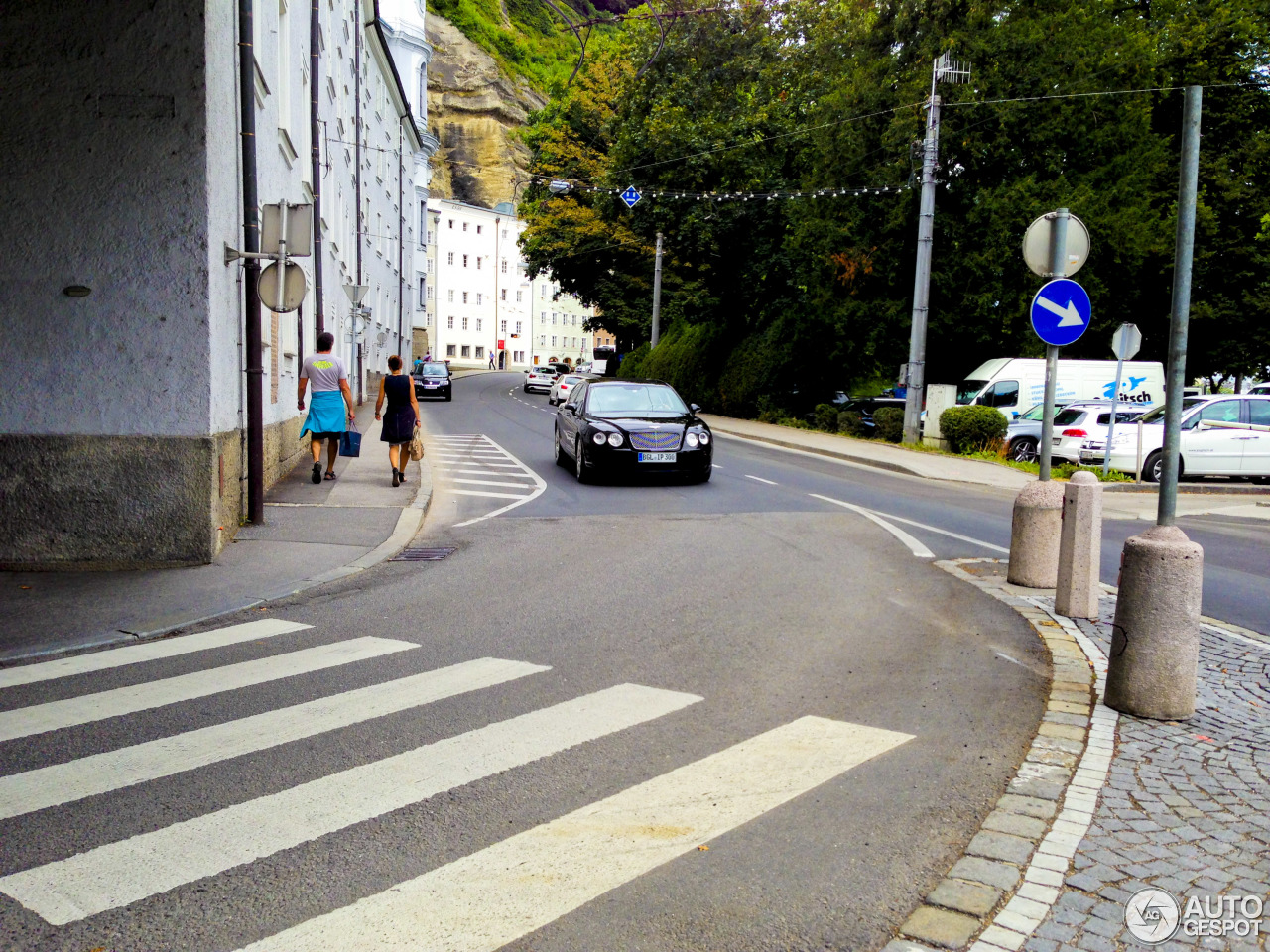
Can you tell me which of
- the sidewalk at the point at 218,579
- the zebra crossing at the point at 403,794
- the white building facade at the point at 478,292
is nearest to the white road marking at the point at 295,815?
the zebra crossing at the point at 403,794

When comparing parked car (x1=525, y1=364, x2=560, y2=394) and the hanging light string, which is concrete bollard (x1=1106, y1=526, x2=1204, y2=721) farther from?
parked car (x1=525, y1=364, x2=560, y2=394)

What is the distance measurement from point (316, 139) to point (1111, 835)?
61.6 feet

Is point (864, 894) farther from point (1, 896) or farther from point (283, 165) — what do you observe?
point (283, 165)

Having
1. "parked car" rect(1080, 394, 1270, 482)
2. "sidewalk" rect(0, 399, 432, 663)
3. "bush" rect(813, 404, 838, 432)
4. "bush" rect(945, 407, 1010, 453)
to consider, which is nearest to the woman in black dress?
"sidewalk" rect(0, 399, 432, 663)

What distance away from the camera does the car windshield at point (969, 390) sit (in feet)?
87.1

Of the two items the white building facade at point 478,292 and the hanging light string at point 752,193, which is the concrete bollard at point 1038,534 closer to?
the hanging light string at point 752,193

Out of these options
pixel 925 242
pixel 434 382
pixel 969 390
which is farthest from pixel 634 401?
pixel 434 382

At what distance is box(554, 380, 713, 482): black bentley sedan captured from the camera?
50.6ft

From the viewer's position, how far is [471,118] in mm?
114750

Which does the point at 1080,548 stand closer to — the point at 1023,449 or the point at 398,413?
the point at 398,413

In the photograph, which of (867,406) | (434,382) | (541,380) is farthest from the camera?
(541,380)

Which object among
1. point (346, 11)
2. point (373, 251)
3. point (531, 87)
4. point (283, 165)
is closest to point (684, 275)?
point (373, 251)

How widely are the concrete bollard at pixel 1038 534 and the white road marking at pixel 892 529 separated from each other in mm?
1483

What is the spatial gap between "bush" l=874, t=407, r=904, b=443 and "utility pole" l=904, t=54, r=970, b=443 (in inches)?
43.8
